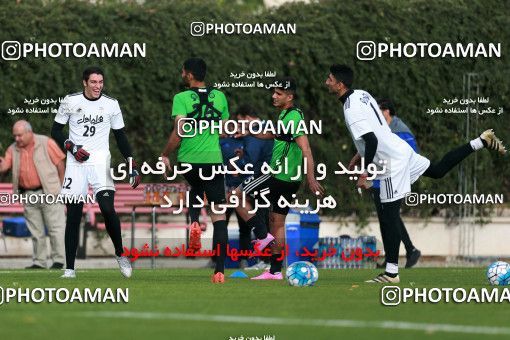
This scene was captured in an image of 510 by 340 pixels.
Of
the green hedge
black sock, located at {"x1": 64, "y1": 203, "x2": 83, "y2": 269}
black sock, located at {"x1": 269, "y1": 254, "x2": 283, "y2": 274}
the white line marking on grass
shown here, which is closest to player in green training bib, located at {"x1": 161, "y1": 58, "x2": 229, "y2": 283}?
black sock, located at {"x1": 269, "y1": 254, "x2": 283, "y2": 274}

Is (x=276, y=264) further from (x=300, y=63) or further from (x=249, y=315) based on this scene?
(x=300, y=63)

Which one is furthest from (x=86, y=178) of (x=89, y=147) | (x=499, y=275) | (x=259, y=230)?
(x=499, y=275)

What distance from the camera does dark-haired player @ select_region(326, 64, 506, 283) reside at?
14.8 meters

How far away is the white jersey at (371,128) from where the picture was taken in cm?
1483

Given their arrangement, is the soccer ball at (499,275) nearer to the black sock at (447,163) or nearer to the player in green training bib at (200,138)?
the black sock at (447,163)

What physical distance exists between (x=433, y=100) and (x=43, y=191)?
7136 millimetres

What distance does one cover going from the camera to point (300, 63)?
83.7 ft

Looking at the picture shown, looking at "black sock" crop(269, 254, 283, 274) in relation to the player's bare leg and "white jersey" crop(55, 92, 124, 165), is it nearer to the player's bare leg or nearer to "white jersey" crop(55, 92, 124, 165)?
the player's bare leg

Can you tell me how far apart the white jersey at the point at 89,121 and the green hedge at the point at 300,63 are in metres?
8.42

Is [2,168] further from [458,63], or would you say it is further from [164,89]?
[458,63]

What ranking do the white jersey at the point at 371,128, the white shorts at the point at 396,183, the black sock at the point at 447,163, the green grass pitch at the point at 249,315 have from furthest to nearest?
1. the black sock at the point at 447,163
2. the white shorts at the point at 396,183
3. the white jersey at the point at 371,128
4. the green grass pitch at the point at 249,315

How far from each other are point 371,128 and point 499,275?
1.81 m

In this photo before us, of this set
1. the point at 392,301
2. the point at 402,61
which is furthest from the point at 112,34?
the point at 392,301

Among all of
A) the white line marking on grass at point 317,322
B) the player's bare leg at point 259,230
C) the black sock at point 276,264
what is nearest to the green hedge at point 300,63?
the player's bare leg at point 259,230
